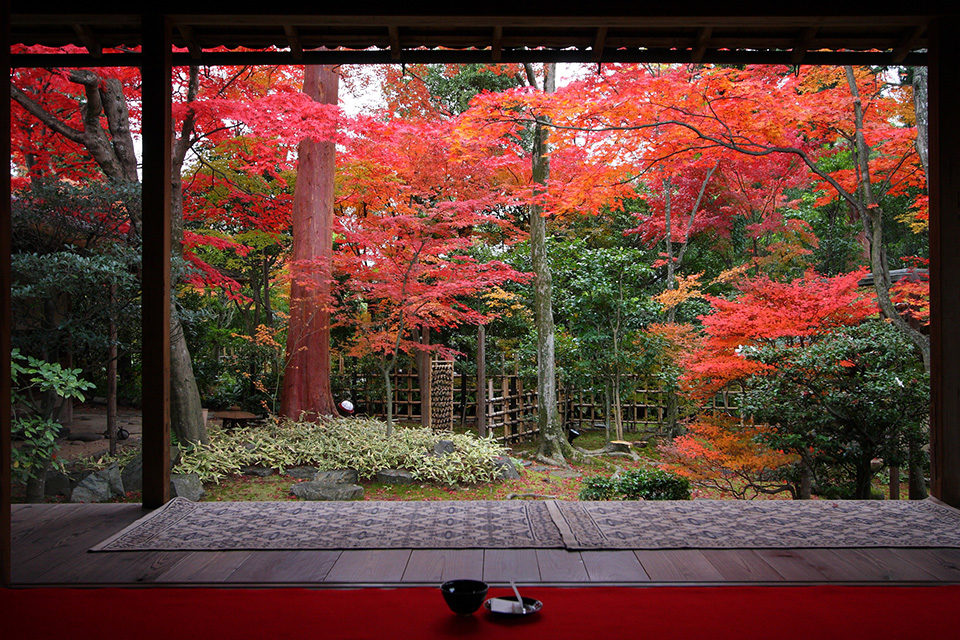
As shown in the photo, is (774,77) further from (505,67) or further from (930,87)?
(505,67)

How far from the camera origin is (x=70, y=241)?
5.16 metres

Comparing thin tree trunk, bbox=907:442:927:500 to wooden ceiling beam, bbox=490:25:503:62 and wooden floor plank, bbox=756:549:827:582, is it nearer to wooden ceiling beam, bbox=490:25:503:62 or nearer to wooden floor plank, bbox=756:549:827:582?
wooden floor plank, bbox=756:549:827:582

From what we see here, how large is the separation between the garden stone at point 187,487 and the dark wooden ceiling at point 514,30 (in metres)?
3.14

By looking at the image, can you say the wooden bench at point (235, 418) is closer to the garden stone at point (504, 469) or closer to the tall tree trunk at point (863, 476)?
the garden stone at point (504, 469)

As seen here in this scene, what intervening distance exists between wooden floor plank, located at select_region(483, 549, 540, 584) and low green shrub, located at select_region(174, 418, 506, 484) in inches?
140

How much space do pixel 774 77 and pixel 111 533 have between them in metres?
6.47

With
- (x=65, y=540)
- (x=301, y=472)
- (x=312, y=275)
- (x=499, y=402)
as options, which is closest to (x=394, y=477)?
(x=301, y=472)

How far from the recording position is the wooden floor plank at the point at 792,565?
222 centimetres

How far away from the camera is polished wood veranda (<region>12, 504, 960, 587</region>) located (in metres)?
2.21

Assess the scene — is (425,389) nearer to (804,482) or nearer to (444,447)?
(444,447)

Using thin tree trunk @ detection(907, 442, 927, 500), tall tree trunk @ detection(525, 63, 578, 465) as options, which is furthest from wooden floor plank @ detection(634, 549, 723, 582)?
tall tree trunk @ detection(525, 63, 578, 465)

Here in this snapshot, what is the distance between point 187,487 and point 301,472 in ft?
3.66

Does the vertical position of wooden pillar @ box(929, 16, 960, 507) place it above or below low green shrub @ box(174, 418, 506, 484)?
above

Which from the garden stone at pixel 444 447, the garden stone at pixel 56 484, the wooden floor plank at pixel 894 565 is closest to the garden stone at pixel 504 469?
the garden stone at pixel 444 447
